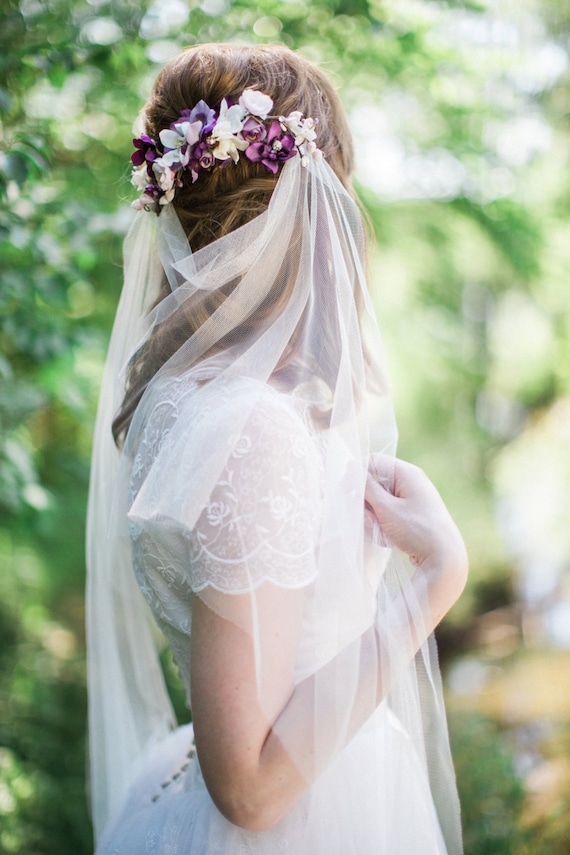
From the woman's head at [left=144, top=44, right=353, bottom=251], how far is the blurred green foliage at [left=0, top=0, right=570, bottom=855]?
0.46 m

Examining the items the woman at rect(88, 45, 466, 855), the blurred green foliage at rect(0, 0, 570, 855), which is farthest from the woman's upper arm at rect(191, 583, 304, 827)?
the blurred green foliage at rect(0, 0, 570, 855)

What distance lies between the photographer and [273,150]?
1.15m

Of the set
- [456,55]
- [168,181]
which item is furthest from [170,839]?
[456,55]

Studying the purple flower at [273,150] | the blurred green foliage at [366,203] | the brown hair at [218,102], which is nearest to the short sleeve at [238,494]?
the brown hair at [218,102]

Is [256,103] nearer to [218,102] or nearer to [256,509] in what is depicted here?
[218,102]

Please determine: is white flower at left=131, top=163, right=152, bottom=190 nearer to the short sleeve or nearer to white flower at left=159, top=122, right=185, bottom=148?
white flower at left=159, top=122, right=185, bottom=148

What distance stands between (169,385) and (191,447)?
0.17m

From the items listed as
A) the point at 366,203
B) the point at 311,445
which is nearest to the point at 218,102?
the point at 311,445

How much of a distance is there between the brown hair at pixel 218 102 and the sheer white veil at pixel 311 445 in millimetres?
30

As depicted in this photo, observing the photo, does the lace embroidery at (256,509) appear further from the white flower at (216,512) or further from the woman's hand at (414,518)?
the woman's hand at (414,518)

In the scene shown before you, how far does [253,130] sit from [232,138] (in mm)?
38

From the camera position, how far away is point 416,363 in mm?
3730

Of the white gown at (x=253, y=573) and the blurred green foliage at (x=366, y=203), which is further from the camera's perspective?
the blurred green foliage at (x=366, y=203)

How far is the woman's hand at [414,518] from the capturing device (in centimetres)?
109
